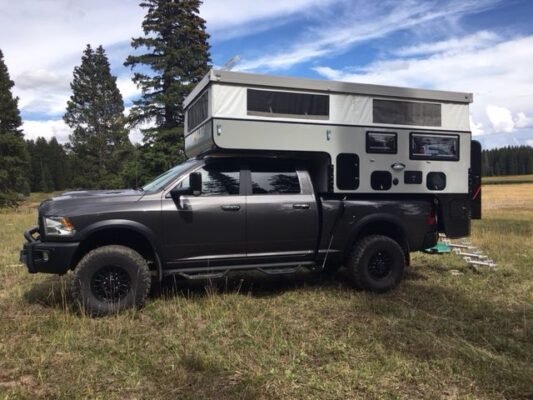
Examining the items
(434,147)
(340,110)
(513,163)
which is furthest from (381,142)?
(513,163)

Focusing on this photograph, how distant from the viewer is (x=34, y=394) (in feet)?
12.4

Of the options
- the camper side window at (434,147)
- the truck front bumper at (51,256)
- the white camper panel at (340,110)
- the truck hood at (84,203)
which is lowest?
the truck front bumper at (51,256)

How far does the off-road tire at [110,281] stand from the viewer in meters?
5.68

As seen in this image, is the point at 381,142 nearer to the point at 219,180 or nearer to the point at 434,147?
the point at 434,147

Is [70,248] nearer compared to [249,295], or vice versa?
[70,248]

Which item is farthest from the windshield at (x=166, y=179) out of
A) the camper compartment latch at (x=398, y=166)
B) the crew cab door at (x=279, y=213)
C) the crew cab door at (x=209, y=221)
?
the camper compartment latch at (x=398, y=166)

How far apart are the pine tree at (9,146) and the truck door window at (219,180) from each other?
34036mm

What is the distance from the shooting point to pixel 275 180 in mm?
6832

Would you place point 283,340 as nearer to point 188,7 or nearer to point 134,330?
point 134,330

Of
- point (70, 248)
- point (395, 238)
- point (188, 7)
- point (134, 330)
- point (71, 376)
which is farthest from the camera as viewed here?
point (188, 7)

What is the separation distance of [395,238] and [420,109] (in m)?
1.97

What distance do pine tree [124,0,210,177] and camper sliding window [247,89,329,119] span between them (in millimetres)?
19726

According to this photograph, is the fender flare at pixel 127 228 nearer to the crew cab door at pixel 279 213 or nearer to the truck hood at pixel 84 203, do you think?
the truck hood at pixel 84 203

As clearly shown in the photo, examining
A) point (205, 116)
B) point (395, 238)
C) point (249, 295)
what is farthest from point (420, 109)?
point (249, 295)
